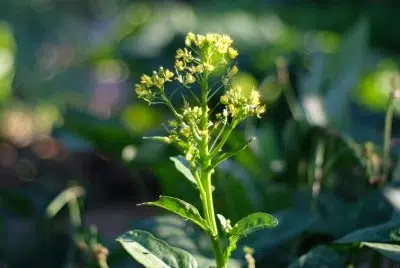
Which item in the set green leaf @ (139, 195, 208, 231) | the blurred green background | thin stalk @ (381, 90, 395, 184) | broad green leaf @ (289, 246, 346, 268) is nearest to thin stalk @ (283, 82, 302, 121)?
the blurred green background

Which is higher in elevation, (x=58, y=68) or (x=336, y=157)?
(x=336, y=157)

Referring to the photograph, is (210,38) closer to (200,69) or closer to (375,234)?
(200,69)

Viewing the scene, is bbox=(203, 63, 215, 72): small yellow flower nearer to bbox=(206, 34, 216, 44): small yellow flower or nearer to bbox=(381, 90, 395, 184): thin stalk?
bbox=(206, 34, 216, 44): small yellow flower

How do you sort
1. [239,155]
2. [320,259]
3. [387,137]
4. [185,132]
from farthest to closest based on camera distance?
[239,155] → [387,137] → [320,259] → [185,132]

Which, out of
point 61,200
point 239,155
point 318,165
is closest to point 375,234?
point 318,165

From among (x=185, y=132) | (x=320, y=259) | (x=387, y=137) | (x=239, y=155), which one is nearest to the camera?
(x=185, y=132)

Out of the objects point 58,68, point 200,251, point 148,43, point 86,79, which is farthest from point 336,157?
point 58,68

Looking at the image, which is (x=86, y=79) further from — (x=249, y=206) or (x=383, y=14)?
(x=249, y=206)

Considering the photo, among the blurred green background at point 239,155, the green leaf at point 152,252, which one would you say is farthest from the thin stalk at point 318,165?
the green leaf at point 152,252
